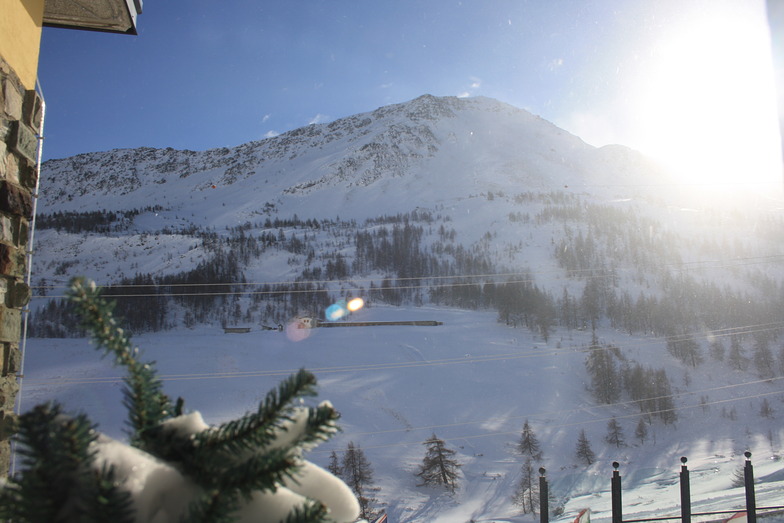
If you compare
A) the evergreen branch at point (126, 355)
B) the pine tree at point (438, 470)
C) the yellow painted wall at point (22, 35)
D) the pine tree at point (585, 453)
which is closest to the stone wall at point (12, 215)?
the yellow painted wall at point (22, 35)

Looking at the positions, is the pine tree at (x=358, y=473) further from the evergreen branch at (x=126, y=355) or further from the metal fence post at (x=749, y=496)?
the evergreen branch at (x=126, y=355)

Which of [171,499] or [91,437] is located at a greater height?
[91,437]

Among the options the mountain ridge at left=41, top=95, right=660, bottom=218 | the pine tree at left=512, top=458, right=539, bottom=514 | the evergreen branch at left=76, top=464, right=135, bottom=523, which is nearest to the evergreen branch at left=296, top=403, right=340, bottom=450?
the evergreen branch at left=76, top=464, right=135, bottom=523

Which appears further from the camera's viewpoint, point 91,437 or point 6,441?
point 6,441

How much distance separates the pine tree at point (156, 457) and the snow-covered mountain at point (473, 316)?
66.2ft

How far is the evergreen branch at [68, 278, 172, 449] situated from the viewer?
0.87m

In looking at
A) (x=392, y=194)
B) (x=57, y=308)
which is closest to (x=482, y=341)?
(x=57, y=308)

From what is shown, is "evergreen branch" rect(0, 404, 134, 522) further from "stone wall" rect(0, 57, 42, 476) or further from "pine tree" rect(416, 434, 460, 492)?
"pine tree" rect(416, 434, 460, 492)

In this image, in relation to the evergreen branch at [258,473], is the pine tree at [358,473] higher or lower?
lower

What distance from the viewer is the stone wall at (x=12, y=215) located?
7.80 ft

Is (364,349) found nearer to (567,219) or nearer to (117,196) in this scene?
(567,219)

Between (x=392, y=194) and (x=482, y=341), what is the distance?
98.7m

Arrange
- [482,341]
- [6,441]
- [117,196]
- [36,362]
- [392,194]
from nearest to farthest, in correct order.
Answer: [6,441], [36,362], [482,341], [392,194], [117,196]

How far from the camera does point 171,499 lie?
0.81m
